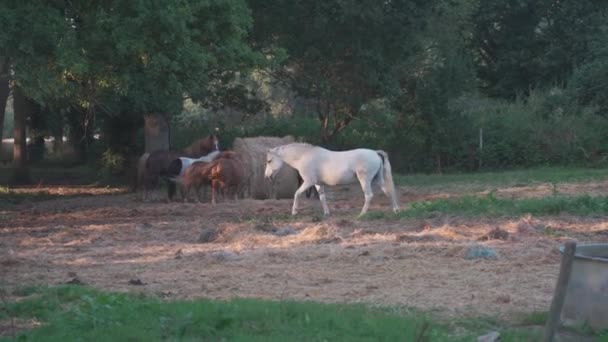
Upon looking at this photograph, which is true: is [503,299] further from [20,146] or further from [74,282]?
[20,146]

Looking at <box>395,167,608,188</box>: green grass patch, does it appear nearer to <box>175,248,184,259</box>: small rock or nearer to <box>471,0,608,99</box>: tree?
<box>471,0,608,99</box>: tree

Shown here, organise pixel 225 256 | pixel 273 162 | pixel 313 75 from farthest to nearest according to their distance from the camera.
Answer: pixel 313 75, pixel 273 162, pixel 225 256

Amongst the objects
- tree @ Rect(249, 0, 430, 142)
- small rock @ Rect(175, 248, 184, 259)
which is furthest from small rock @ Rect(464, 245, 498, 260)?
tree @ Rect(249, 0, 430, 142)

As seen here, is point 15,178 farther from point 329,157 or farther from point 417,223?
point 417,223

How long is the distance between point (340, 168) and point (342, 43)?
1053cm

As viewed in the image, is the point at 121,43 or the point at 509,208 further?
the point at 509,208

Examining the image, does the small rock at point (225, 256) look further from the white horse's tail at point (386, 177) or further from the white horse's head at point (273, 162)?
the white horse's head at point (273, 162)

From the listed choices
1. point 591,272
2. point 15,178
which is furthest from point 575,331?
point 15,178

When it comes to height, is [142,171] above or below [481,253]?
above

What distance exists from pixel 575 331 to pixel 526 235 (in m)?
6.37

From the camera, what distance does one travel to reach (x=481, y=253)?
13.3 metres

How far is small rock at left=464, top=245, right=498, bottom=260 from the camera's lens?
13.2 m

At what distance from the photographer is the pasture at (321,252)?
10.7 meters

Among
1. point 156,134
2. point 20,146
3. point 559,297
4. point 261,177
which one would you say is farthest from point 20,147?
point 559,297
